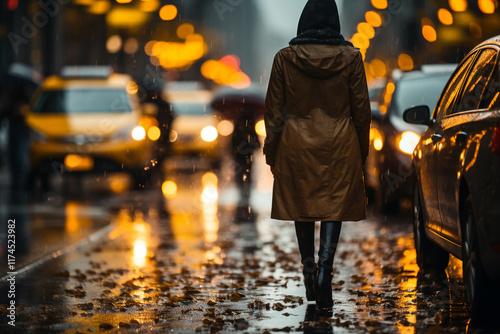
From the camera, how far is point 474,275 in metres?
6.12

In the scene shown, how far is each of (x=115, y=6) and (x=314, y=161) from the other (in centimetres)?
3292

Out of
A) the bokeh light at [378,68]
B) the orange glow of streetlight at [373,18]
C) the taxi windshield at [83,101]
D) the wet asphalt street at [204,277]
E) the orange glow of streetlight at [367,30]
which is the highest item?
the orange glow of streetlight at [373,18]

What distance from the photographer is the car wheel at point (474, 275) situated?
6.02m

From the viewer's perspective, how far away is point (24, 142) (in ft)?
69.1

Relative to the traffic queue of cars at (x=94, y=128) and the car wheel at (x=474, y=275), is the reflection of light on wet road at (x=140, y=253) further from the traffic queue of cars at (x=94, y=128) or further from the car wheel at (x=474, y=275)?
the traffic queue of cars at (x=94, y=128)

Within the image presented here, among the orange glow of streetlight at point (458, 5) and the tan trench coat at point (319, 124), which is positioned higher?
the orange glow of streetlight at point (458, 5)

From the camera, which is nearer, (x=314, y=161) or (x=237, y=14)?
(x=314, y=161)

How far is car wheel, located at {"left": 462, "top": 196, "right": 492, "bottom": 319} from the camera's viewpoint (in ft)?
19.7

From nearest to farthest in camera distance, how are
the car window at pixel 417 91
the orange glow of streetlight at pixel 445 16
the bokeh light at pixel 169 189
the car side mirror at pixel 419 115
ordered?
1. the car side mirror at pixel 419 115
2. the car window at pixel 417 91
3. the bokeh light at pixel 169 189
4. the orange glow of streetlight at pixel 445 16

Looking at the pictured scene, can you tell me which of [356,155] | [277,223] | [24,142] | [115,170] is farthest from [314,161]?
[24,142]

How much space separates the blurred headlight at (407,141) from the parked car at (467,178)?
4.26 m

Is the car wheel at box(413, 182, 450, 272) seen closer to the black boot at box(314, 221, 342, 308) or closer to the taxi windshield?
the black boot at box(314, 221, 342, 308)

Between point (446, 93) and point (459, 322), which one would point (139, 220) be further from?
point (459, 322)

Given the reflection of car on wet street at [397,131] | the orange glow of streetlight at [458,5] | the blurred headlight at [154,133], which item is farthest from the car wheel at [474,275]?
the orange glow of streetlight at [458,5]
